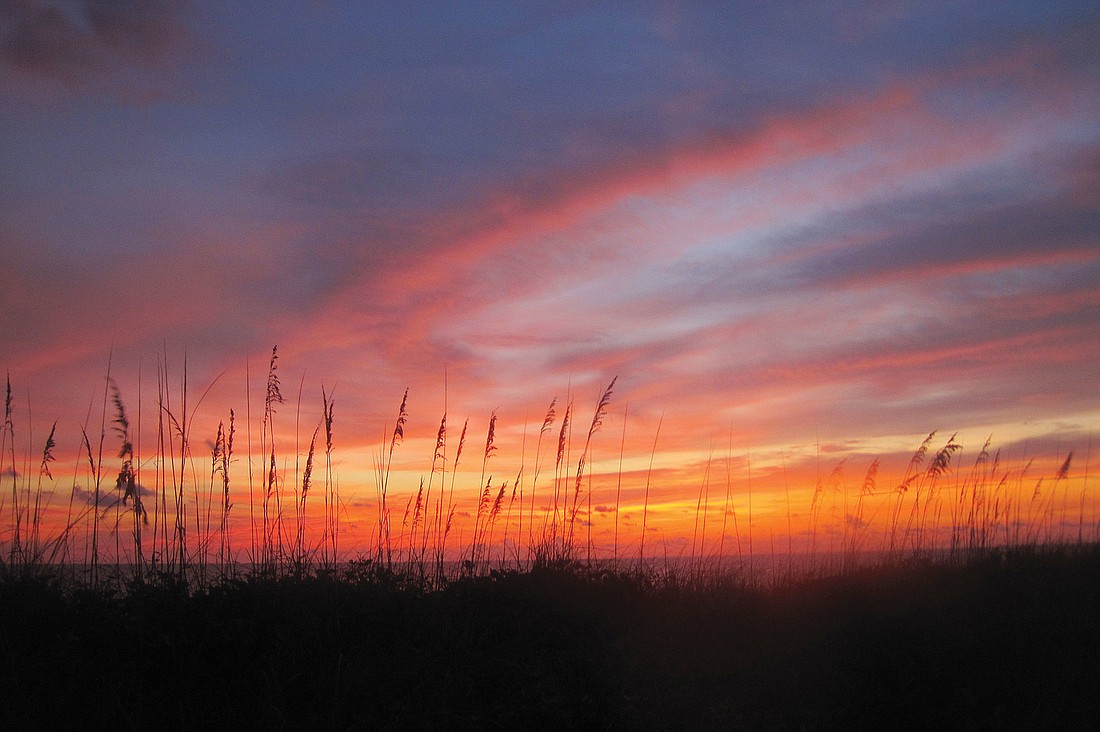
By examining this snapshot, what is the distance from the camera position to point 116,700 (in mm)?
5305

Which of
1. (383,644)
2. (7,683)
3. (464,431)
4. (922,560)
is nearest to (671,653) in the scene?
(383,644)

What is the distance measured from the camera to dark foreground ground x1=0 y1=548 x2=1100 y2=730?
18.0ft

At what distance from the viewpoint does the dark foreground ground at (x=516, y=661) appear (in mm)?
5473

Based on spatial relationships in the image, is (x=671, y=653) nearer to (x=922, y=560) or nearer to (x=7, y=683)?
(x=7, y=683)

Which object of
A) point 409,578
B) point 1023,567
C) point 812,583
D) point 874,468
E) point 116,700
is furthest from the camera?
point 874,468

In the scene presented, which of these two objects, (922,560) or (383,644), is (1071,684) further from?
(383,644)

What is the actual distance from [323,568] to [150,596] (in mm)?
1388

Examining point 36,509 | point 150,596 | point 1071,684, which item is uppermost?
point 36,509

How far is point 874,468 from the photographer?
12.5m

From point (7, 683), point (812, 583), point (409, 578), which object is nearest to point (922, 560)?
point (812, 583)

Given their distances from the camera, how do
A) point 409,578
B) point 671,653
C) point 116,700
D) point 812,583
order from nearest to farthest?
point 116,700 → point 671,653 → point 409,578 → point 812,583

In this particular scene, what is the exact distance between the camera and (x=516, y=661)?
621 cm

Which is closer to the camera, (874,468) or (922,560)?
(922,560)

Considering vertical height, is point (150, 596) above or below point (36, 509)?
below
